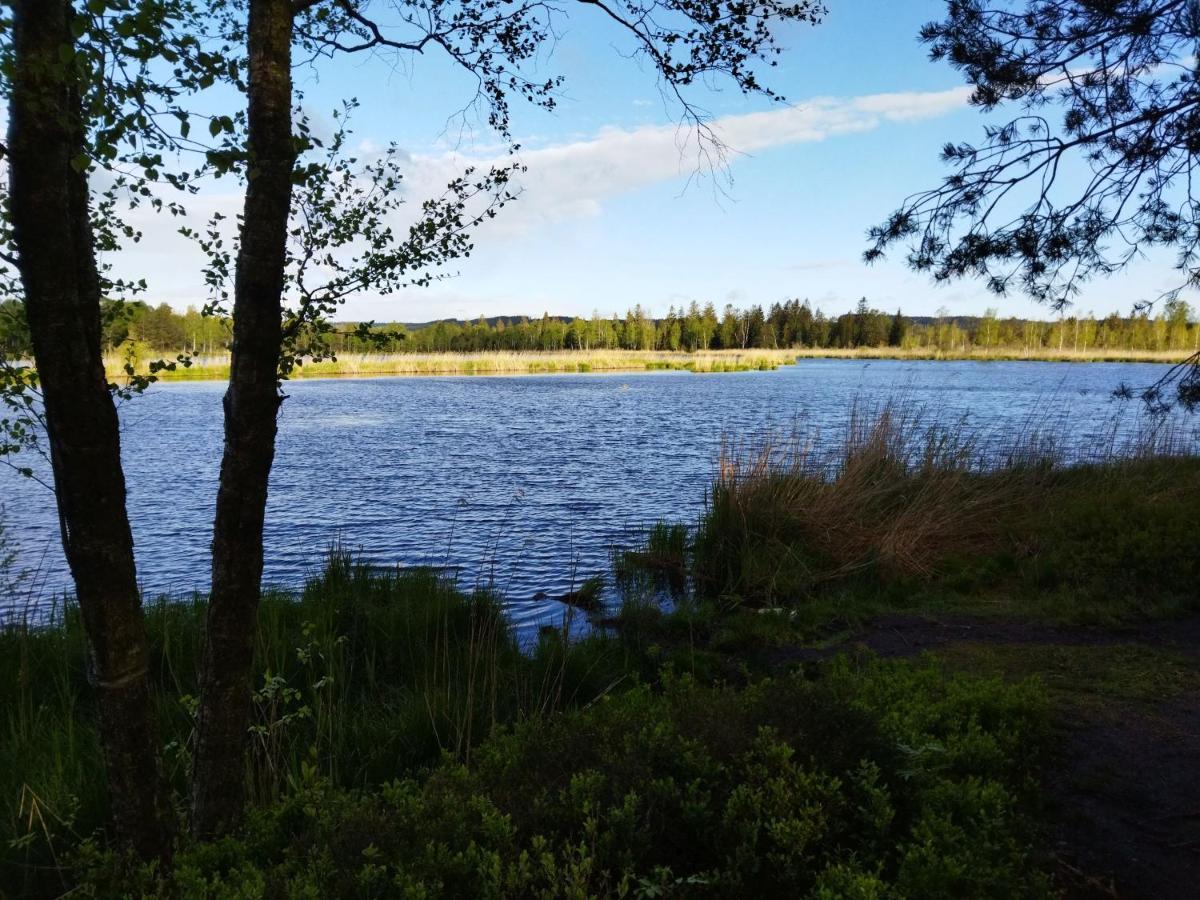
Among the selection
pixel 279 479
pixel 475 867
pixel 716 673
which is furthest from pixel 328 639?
pixel 279 479

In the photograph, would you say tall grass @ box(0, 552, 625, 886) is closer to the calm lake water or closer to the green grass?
the calm lake water

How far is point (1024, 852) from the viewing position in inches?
105

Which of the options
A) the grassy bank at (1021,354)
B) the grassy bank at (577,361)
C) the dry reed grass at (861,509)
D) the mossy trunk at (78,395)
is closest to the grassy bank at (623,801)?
the mossy trunk at (78,395)

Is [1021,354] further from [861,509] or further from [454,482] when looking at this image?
[861,509]

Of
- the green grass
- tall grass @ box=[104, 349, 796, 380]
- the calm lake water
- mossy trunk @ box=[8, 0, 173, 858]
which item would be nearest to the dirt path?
the green grass

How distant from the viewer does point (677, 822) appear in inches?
100

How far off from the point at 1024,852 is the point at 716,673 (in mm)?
3108

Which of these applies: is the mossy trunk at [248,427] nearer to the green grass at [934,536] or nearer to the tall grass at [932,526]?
the green grass at [934,536]

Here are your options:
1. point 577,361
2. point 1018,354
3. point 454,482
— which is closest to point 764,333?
point 1018,354

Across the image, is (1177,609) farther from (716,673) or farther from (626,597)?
(626,597)

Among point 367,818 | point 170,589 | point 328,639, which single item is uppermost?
point 367,818

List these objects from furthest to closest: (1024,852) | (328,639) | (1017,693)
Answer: (328,639) → (1017,693) → (1024,852)

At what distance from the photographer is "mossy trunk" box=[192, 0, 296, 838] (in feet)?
9.09

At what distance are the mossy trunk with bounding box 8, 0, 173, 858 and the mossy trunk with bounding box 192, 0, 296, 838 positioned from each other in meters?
0.21
